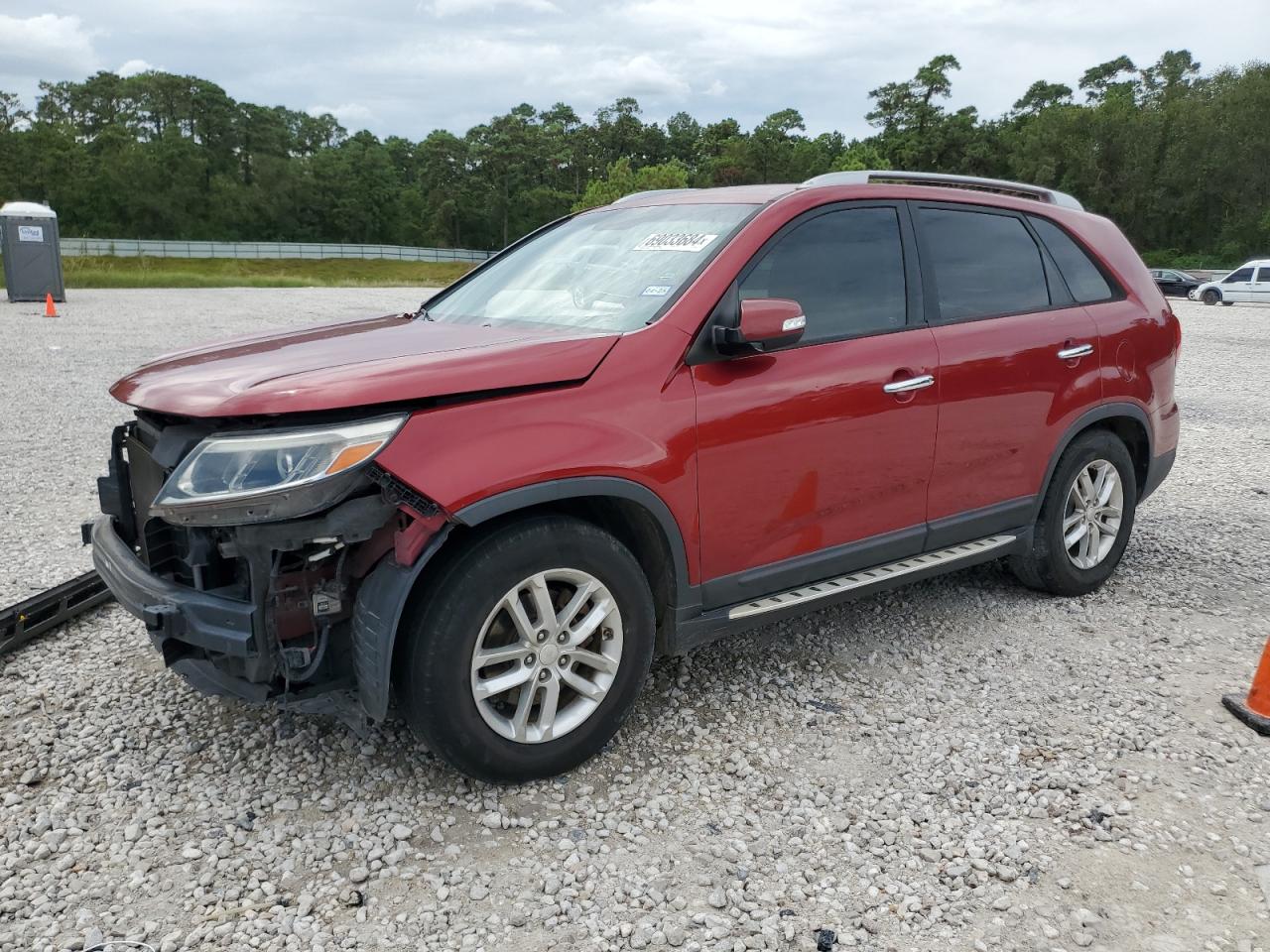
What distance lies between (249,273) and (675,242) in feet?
219

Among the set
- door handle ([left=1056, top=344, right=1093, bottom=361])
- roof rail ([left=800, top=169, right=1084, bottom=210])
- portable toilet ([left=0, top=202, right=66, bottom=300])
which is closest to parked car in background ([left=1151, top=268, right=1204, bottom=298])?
portable toilet ([left=0, top=202, right=66, bottom=300])

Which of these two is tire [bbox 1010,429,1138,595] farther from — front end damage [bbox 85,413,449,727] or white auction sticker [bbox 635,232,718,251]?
front end damage [bbox 85,413,449,727]

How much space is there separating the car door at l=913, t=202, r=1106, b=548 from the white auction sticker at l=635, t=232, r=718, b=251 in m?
1.06

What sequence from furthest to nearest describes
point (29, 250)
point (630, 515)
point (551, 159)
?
1. point (551, 159)
2. point (29, 250)
3. point (630, 515)

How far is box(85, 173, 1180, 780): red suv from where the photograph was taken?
107 inches

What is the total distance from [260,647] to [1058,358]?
361 cm

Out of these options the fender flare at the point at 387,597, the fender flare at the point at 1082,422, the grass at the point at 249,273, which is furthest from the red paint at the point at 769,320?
the grass at the point at 249,273

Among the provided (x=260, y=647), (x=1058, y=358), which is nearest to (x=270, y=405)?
(x=260, y=647)

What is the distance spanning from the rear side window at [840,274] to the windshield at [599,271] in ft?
0.72

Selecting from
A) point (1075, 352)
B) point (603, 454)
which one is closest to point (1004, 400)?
point (1075, 352)

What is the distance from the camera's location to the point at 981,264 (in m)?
4.27

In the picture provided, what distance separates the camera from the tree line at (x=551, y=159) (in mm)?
64625

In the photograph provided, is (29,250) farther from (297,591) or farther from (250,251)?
(250,251)

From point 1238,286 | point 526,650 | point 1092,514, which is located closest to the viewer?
point 526,650
